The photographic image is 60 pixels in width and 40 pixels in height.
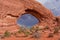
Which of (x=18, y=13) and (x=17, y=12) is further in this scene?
(x=18, y=13)

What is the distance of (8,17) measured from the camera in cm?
2108

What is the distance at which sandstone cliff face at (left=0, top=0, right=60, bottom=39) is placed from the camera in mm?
20297

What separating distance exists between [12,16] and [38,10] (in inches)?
163

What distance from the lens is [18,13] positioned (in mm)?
22312

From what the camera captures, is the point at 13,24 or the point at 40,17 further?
the point at 40,17

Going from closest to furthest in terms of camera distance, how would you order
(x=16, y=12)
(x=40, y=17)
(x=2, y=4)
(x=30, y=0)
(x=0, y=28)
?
(x=0, y=28), (x=2, y=4), (x=16, y=12), (x=30, y=0), (x=40, y=17)

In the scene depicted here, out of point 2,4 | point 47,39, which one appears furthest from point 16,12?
point 47,39

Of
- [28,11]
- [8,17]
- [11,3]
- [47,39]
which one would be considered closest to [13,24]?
[8,17]

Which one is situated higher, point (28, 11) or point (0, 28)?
point (28, 11)

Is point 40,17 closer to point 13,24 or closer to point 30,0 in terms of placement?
point 30,0

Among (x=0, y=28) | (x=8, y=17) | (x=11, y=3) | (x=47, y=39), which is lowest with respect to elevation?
(x=47, y=39)

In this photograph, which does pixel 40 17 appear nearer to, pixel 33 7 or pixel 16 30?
pixel 33 7

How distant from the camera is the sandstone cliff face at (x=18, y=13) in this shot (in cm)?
2030

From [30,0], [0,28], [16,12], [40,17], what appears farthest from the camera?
[40,17]
